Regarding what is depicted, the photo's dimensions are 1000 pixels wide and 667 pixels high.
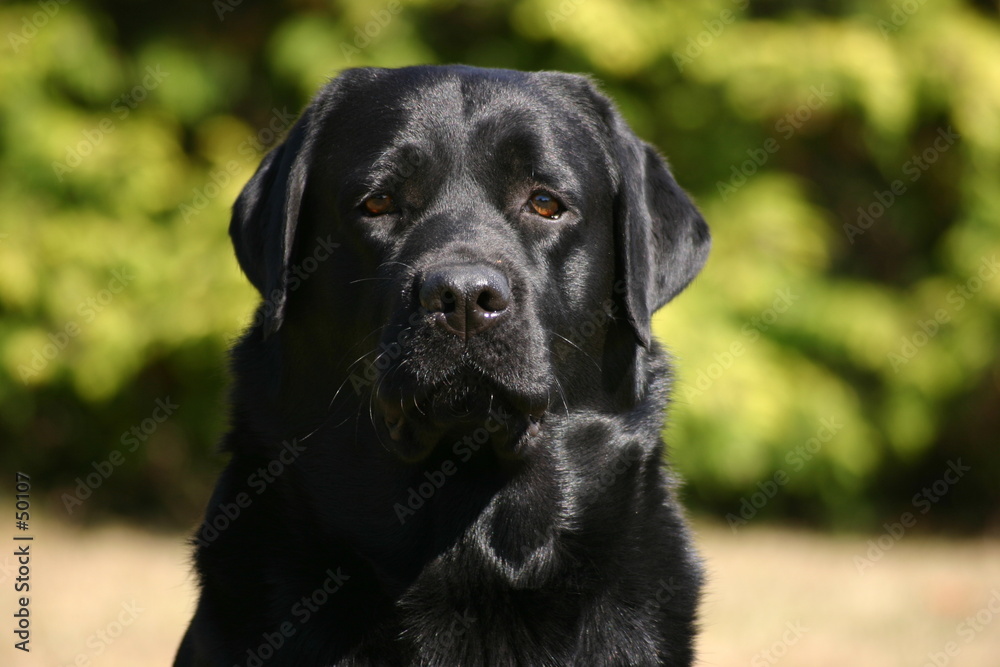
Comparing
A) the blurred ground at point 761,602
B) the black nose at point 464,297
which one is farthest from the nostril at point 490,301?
the blurred ground at point 761,602

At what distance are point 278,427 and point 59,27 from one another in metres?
5.89

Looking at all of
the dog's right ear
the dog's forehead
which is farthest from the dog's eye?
the dog's right ear

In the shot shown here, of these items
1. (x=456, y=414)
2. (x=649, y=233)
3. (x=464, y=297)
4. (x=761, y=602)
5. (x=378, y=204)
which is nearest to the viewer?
(x=464, y=297)

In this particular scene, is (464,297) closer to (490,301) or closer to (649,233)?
(490,301)

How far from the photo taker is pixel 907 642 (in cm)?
553

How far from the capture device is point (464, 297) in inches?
110

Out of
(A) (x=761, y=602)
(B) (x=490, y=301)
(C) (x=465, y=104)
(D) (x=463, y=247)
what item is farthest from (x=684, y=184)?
(B) (x=490, y=301)

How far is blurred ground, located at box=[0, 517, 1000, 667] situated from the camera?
537cm

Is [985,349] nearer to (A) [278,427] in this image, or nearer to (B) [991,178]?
(B) [991,178]

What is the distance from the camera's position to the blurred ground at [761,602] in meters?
5.37

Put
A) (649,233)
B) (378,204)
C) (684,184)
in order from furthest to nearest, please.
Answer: (684,184), (649,233), (378,204)

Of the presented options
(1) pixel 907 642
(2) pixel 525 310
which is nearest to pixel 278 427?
(2) pixel 525 310

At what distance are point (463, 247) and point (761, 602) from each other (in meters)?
4.29

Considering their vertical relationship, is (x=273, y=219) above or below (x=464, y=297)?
below
